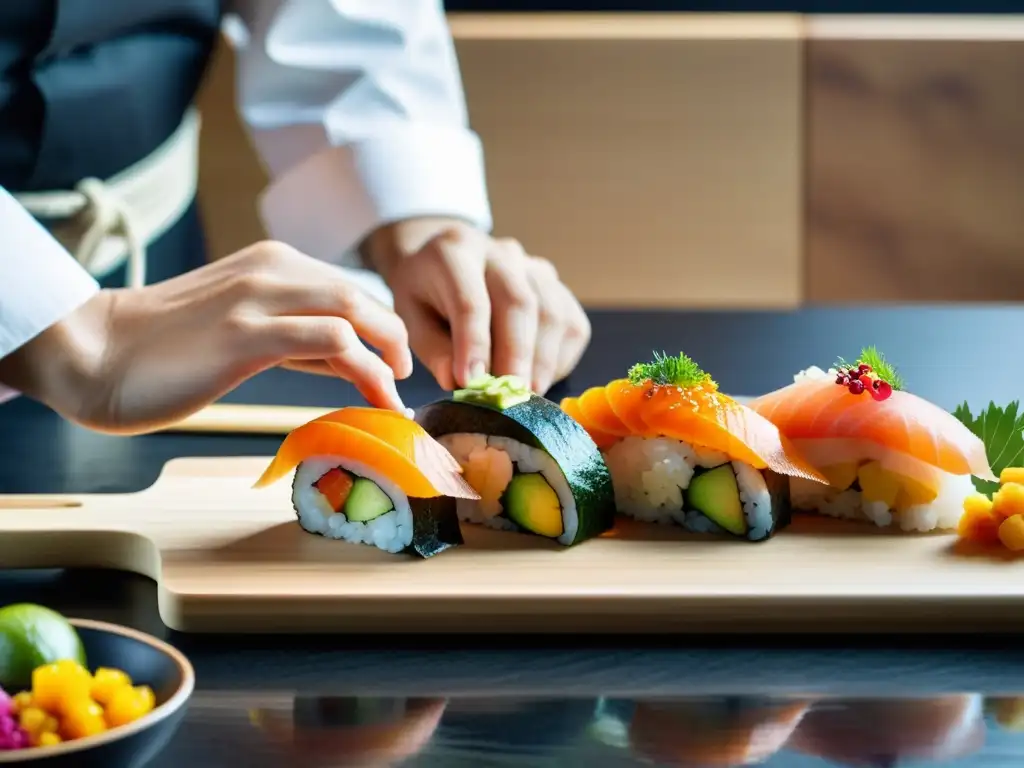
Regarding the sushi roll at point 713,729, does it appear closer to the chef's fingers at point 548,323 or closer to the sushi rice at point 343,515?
the sushi rice at point 343,515

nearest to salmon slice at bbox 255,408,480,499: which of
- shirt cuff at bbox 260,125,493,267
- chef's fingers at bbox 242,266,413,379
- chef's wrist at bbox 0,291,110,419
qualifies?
chef's fingers at bbox 242,266,413,379

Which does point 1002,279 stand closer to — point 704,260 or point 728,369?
point 704,260

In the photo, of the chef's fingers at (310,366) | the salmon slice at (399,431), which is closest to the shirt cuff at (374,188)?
the chef's fingers at (310,366)

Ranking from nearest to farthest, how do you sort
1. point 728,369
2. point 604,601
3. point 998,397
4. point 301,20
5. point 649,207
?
point 604,601 → point 998,397 → point 728,369 → point 301,20 → point 649,207

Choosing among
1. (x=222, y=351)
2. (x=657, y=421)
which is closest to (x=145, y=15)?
(x=222, y=351)

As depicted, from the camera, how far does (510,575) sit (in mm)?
1016

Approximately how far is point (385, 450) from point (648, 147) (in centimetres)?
250

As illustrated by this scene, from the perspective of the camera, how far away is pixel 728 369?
173 centimetres

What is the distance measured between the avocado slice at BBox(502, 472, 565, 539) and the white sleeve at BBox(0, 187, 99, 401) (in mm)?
428

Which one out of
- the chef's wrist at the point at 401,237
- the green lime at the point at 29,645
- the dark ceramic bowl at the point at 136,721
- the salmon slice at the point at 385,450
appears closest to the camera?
the dark ceramic bowl at the point at 136,721

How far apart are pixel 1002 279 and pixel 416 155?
214 cm

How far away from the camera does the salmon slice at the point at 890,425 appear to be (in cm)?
115

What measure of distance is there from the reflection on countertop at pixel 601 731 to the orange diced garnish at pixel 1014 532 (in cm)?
27

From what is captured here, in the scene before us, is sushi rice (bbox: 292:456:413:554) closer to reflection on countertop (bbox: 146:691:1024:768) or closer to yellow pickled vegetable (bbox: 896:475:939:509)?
reflection on countertop (bbox: 146:691:1024:768)
